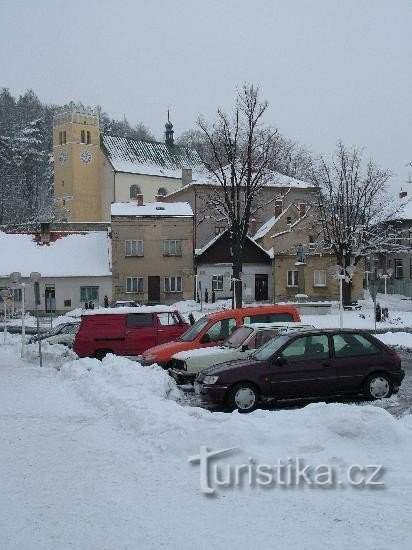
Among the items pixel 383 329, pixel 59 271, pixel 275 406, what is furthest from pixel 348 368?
pixel 59 271

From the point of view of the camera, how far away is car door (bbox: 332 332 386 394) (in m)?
12.9

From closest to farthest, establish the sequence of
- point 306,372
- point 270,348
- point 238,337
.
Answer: point 306,372, point 270,348, point 238,337

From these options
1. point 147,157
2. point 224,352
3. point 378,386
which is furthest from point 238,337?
point 147,157

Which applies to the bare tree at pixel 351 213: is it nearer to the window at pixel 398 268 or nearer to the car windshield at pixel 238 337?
the window at pixel 398 268

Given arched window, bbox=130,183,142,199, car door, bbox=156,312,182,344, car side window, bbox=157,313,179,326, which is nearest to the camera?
car door, bbox=156,312,182,344

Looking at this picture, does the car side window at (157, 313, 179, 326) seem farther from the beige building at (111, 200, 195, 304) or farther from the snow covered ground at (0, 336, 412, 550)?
the beige building at (111, 200, 195, 304)

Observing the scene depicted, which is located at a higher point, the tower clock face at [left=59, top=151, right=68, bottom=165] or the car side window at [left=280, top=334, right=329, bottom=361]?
the tower clock face at [left=59, top=151, right=68, bottom=165]

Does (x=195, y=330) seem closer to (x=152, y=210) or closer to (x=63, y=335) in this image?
(x=63, y=335)

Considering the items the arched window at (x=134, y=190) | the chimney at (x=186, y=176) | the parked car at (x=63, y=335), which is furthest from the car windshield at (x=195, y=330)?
the chimney at (x=186, y=176)

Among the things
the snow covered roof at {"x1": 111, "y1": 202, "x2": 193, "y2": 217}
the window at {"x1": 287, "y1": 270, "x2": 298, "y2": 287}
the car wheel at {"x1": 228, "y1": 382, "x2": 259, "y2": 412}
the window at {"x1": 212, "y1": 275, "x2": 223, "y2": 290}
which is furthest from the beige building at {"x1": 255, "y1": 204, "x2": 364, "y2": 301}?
the car wheel at {"x1": 228, "y1": 382, "x2": 259, "y2": 412}

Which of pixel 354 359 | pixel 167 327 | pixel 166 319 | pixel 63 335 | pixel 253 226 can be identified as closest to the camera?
pixel 354 359

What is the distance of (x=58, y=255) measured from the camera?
54.1 metres

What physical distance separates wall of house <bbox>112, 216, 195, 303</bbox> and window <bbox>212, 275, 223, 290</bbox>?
2306 mm

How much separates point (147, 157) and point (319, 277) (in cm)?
3719
